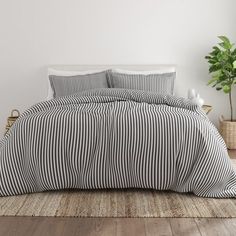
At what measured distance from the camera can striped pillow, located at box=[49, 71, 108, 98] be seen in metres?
5.23

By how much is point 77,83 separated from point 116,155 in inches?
67.2

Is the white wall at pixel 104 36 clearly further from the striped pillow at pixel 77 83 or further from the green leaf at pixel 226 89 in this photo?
the striped pillow at pixel 77 83

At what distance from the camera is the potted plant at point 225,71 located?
555 cm

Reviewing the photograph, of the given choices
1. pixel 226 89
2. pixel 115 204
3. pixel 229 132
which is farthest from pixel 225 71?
pixel 115 204

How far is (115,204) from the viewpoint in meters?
3.50

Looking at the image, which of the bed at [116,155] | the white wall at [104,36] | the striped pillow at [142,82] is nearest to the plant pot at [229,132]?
the white wall at [104,36]

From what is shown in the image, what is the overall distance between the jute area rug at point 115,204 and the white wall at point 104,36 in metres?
2.45

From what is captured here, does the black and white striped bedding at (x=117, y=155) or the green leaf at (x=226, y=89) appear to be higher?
the black and white striped bedding at (x=117, y=155)

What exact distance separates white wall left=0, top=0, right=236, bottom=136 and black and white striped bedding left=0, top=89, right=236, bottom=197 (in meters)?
2.23

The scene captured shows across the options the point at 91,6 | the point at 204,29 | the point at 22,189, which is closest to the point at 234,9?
the point at 204,29

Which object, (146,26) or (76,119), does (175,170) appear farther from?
(146,26)

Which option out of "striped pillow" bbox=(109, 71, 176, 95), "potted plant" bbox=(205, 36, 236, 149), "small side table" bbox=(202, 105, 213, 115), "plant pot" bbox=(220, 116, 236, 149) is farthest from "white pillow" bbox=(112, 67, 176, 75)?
"plant pot" bbox=(220, 116, 236, 149)

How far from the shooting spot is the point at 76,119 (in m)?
3.79

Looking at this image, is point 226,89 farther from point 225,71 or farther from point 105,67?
point 105,67
